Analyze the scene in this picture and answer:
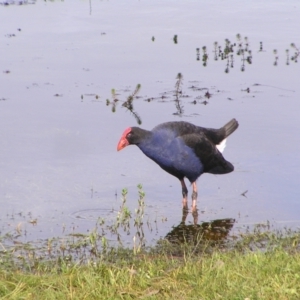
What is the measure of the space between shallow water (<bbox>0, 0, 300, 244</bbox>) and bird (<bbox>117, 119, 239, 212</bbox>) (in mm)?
228

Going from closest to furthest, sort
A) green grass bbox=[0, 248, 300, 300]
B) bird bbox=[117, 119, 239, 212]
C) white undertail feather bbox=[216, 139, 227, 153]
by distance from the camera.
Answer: green grass bbox=[0, 248, 300, 300] < bird bbox=[117, 119, 239, 212] < white undertail feather bbox=[216, 139, 227, 153]

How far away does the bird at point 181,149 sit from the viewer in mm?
7984

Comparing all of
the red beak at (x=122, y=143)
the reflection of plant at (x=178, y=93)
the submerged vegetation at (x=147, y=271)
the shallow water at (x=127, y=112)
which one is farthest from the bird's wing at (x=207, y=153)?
the reflection of plant at (x=178, y=93)

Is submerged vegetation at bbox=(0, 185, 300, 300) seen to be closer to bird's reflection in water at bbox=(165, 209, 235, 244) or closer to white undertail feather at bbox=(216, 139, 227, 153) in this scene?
bird's reflection in water at bbox=(165, 209, 235, 244)

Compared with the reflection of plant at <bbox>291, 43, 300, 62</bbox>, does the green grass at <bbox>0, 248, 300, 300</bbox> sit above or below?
above

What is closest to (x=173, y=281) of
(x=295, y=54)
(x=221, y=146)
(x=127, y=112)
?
(x=221, y=146)

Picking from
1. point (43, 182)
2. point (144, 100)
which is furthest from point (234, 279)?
point (144, 100)

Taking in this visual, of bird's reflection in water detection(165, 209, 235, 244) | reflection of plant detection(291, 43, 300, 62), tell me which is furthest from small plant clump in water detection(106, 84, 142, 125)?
bird's reflection in water detection(165, 209, 235, 244)

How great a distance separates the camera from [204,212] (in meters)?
7.89

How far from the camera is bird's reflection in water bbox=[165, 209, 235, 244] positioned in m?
7.20

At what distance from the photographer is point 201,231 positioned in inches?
294

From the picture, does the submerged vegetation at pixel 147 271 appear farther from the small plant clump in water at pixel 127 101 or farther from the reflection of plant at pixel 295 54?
the reflection of plant at pixel 295 54

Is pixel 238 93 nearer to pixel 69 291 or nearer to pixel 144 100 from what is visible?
pixel 144 100

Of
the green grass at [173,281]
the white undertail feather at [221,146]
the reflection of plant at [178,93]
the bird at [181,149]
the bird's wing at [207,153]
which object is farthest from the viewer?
the reflection of plant at [178,93]
